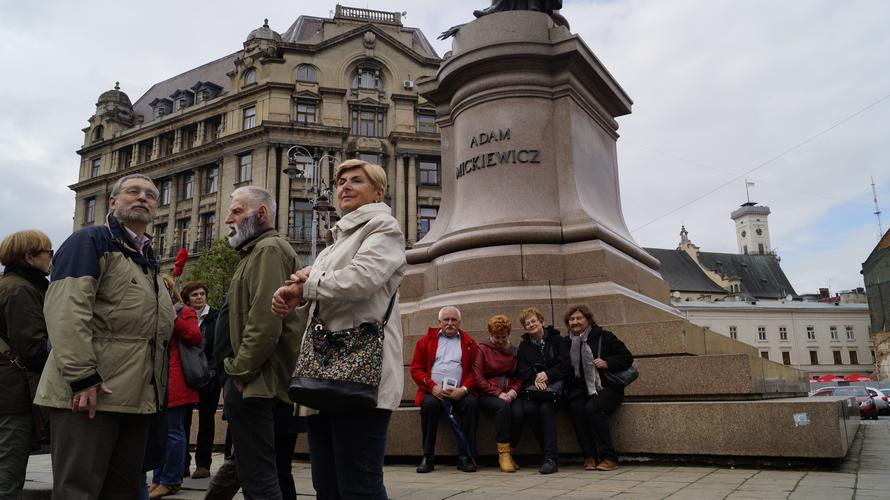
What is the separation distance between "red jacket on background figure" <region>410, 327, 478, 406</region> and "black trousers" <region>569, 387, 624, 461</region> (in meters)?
0.96

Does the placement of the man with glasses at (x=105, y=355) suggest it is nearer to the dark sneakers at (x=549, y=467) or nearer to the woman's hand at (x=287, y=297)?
the woman's hand at (x=287, y=297)

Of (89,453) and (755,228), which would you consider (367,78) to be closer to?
(89,453)

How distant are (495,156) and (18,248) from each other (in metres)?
5.60

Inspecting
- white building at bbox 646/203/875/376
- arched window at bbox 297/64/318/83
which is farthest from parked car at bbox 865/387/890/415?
white building at bbox 646/203/875/376

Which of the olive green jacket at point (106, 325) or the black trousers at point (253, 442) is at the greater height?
the olive green jacket at point (106, 325)

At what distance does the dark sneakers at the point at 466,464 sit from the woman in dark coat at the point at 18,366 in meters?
3.29

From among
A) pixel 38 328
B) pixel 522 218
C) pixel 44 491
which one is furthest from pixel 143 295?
pixel 522 218

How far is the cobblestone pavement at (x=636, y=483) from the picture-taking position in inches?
171

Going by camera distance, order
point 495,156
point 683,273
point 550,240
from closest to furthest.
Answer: point 550,240, point 495,156, point 683,273

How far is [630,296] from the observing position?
7.48 metres

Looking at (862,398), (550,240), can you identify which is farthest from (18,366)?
(862,398)

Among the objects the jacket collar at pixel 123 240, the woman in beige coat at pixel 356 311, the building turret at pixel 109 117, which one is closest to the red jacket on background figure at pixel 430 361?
the jacket collar at pixel 123 240

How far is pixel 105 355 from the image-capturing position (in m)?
3.23

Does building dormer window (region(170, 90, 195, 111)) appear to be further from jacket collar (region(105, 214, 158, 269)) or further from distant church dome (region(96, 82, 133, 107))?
jacket collar (region(105, 214, 158, 269))
